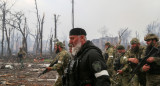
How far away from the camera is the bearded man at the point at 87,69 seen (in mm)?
2521

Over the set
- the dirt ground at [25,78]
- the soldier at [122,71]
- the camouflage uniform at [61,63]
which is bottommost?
the dirt ground at [25,78]

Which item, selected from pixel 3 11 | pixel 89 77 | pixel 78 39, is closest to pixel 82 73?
pixel 89 77

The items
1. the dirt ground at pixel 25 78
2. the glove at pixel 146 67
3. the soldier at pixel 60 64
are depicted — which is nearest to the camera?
the glove at pixel 146 67

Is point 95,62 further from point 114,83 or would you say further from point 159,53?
point 114,83

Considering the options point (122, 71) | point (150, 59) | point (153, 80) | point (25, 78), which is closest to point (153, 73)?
point (153, 80)

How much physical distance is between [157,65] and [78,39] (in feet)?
7.49

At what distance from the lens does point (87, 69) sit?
267cm

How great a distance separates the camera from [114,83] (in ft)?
22.9

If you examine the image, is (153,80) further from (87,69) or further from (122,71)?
(87,69)

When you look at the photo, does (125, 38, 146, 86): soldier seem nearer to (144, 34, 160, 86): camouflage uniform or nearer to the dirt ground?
(144, 34, 160, 86): camouflage uniform

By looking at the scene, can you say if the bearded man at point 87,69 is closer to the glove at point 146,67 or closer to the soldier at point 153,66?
the soldier at point 153,66

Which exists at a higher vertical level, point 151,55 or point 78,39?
point 78,39

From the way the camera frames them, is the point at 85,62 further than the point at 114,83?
No

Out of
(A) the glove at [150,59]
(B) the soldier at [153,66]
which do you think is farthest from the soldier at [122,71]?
(A) the glove at [150,59]
